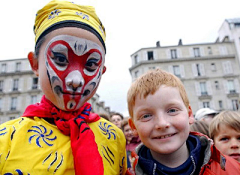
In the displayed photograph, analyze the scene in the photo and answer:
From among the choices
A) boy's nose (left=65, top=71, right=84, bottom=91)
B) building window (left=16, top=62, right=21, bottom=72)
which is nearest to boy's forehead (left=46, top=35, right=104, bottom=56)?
boy's nose (left=65, top=71, right=84, bottom=91)

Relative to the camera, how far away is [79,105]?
1.60 m

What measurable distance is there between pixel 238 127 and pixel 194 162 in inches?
39.0

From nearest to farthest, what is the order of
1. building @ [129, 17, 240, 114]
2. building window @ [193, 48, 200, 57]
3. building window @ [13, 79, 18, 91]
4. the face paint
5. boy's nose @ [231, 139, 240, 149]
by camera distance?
the face paint
boy's nose @ [231, 139, 240, 149]
building @ [129, 17, 240, 114]
building window @ [13, 79, 18, 91]
building window @ [193, 48, 200, 57]

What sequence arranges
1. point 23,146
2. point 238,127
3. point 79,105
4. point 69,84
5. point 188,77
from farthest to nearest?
1. point 188,77
2. point 238,127
3. point 79,105
4. point 69,84
5. point 23,146

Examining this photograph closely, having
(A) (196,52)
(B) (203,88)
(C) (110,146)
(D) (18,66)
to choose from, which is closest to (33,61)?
(C) (110,146)

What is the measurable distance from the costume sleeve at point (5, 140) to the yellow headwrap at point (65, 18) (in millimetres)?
675

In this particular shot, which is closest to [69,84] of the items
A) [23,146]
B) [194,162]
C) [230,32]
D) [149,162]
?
[23,146]

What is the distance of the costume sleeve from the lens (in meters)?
1.27

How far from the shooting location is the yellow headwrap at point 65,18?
1554 millimetres

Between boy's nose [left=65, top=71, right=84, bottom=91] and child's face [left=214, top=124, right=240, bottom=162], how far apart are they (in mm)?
1655

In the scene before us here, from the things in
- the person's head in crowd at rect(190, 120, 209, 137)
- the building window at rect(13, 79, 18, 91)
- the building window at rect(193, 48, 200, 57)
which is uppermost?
the building window at rect(193, 48, 200, 57)

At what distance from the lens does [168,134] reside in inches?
60.8

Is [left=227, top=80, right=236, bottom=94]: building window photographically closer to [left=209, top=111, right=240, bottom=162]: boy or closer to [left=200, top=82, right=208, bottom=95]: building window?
[left=200, top=82, right=208, bottom=95]: building window

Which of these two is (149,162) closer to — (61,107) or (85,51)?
(61,107)
